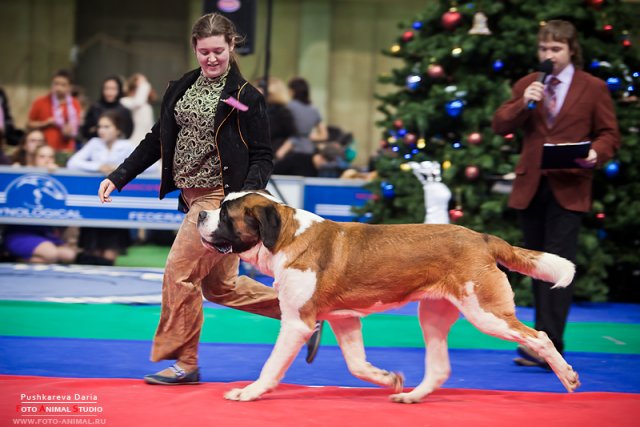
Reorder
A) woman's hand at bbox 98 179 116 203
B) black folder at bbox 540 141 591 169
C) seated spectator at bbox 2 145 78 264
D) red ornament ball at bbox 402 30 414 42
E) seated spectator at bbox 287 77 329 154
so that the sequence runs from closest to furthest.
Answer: woman's hand at bbox 98 179 116 203 → black folder at bbox 540 141 591 169 → red ornament ball at bbox 402 30 414 42 → seated spectator at bbox 2 145 78 264 → seated spectator at bbox 287 77 329 154

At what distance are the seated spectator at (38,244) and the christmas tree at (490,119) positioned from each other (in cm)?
385

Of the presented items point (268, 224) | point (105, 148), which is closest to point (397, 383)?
point (268, 224)

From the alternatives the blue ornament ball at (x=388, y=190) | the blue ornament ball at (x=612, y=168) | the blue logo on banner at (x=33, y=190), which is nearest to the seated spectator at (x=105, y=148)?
the blue logo on banner at (x=33, y=190)

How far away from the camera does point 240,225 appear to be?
15.1 ft

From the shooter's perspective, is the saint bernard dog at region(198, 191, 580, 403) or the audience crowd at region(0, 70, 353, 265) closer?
the saint bernard dog at region(198, 191, 580, 403)

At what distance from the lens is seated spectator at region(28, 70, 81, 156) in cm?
1242

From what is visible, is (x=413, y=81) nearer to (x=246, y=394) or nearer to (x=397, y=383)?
(x=397, y=383)

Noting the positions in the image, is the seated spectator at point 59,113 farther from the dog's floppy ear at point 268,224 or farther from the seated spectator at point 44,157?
the dog's floppy ear at point 268,224

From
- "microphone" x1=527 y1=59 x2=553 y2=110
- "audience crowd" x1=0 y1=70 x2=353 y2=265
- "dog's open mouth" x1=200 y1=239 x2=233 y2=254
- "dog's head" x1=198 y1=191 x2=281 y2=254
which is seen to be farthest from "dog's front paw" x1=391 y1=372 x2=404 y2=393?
"audience crowd" x1=0 y1=70 x2=353 y2=265

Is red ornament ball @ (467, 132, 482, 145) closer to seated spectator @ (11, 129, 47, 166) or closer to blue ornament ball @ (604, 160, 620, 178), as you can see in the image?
blue ornament ball @ (604, 160, 620, 178)

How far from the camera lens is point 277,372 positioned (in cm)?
464

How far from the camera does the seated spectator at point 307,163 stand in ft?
37.8

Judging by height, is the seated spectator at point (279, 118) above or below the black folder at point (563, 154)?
above

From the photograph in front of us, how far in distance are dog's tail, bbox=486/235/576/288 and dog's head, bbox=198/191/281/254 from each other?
1141mm
